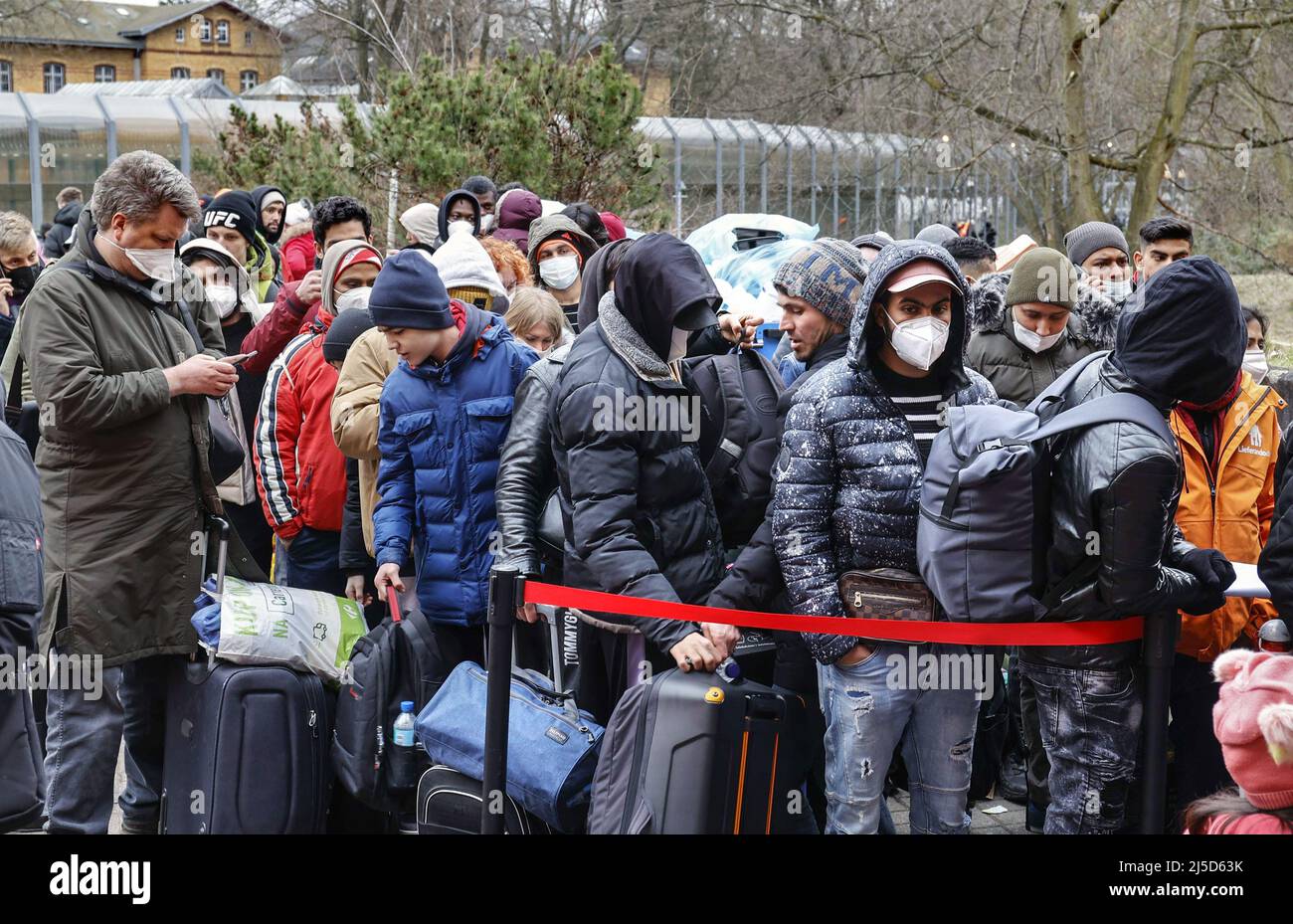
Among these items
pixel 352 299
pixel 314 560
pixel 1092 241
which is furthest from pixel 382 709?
pixel 1092 241

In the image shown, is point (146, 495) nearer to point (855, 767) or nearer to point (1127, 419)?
point (855, 767)

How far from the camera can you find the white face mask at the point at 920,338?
11.9 feet

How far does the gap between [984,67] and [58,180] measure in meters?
13.0

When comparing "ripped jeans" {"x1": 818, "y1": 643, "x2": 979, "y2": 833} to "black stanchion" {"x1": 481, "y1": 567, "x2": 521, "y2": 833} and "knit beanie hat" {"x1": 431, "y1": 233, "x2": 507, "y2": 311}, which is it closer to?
"black stanchion" {"x1": 481, "y1": 567, "x2": 521, "y2": 833}

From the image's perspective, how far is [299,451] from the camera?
5156 millimetres

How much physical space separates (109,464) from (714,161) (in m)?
20.3

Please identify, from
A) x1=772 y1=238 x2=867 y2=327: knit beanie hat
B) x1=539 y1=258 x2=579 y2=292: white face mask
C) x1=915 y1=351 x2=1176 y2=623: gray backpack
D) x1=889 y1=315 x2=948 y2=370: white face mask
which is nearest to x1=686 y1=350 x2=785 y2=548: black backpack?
x1=772 y1=238 x2=867 y2=327: knit beanie hat

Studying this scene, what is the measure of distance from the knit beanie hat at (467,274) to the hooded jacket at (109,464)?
1462 millimetres

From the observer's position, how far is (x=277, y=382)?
17.1 feet

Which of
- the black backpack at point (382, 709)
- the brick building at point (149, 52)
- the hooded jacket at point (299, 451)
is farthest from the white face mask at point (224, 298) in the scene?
the brick building at point (149, 52)

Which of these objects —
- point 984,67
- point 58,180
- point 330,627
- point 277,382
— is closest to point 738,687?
point 330,627

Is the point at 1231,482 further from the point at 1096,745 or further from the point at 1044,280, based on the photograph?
the point at 1044,280

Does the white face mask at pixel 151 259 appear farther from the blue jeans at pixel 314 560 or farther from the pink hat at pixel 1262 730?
the pink hat at pixel 1262 730

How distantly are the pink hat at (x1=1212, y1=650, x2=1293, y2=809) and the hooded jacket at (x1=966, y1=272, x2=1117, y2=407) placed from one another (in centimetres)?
271
